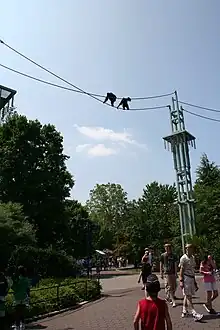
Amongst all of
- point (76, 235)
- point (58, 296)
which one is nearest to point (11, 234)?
point (58, 296)

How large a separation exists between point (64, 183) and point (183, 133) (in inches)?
430

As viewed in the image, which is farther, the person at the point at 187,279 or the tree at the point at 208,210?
the tree at the point at 208,210

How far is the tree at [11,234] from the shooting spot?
23.9 meters

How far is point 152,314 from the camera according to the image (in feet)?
15.3

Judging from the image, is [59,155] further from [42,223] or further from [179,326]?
[179,326]

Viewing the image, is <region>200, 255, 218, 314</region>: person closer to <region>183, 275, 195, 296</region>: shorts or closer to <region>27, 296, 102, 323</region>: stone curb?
<region>183, 275, 195, 296</region>: shorts

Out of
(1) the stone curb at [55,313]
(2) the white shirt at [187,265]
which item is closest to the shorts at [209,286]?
(2) the white shirt at [187,265]

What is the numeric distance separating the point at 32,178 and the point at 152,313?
30.3 metres

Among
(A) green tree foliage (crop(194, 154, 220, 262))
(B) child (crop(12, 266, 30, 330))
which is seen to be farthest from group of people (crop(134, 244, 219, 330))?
(A) green tree foliage (crop(194, 154, 220, 262))

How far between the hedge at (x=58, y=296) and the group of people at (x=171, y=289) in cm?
259

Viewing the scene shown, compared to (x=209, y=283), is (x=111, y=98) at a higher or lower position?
higher

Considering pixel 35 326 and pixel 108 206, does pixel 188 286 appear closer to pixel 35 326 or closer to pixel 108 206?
pixel 35 326

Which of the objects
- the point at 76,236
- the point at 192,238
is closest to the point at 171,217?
the point at 76,236

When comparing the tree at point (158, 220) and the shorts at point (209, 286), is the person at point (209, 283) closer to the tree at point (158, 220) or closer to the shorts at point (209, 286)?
the shorts at point (209, 286)
